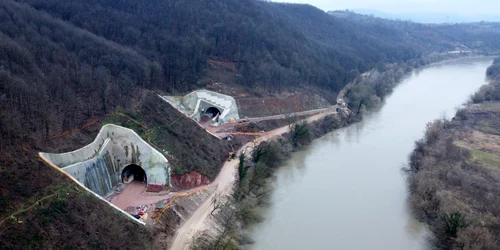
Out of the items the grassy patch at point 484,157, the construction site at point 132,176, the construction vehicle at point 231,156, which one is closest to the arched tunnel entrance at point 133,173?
the construction site at point 132,176

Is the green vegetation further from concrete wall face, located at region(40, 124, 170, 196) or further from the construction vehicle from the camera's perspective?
concrete wall face, located at region(40, 124, 170, 196)

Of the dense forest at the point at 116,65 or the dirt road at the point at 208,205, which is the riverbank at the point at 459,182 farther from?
the dense forest at the point at 116,65

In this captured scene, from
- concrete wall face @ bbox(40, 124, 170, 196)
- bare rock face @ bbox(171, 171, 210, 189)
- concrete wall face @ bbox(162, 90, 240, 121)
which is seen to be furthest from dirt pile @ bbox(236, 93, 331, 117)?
concrete wall face @ bbox(40, 124, 170, 196)

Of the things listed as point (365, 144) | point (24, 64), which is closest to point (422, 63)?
point (365, 144)

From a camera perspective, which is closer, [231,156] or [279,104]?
[231,156]

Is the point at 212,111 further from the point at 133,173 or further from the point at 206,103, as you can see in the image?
the point at 133,173

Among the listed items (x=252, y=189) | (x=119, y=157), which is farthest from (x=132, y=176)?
(x=252, y=189)
